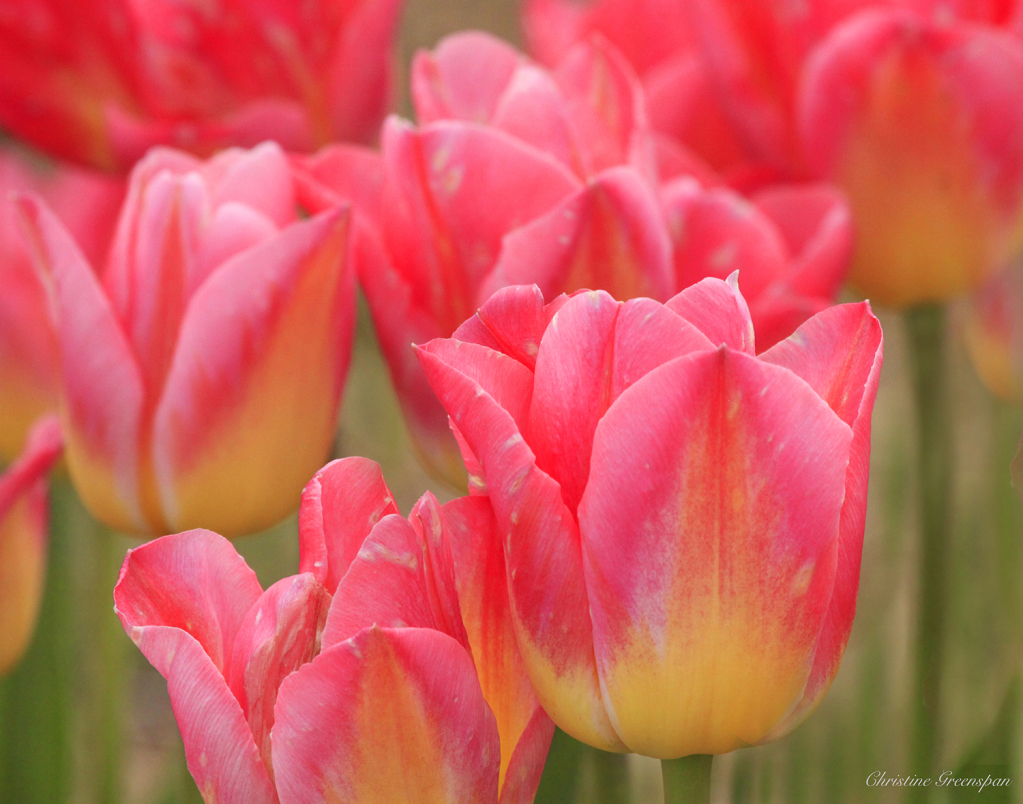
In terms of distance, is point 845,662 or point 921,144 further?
point 845,662

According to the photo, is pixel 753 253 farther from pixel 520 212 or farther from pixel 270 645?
pixel 270 645

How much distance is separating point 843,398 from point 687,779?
0.21 ft

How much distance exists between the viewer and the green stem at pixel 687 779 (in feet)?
0.63

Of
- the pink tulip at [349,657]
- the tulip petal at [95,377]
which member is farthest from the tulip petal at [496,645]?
the tulip petal at [95,377]

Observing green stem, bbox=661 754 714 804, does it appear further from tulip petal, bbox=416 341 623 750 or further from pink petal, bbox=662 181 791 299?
pink petal, bbox=662 181 791 299

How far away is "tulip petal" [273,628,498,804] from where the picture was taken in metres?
0.17

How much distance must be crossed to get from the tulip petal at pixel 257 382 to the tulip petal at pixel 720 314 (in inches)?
4.1

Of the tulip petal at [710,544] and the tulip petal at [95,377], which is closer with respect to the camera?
the tulip petal at [710,544]

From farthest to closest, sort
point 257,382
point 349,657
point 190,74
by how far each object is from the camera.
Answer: point 190,74 < point 257,382 < point 349,657

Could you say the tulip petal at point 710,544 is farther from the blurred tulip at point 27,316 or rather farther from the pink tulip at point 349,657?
the blurred tulip at point 27,316

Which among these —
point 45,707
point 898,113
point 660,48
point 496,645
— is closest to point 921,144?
point 898,113

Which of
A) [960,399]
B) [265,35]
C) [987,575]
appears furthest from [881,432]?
[265,35]

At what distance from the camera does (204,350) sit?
27 cm
